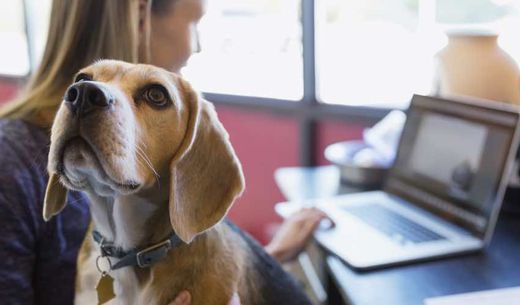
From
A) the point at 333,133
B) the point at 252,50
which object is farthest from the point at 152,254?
the point at 252,50

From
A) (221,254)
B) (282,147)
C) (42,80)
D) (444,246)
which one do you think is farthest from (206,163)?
(282,147)

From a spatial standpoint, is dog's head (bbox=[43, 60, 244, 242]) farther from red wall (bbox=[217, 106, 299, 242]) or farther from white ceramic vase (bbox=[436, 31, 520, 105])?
red wall (bbox=[217, 106, 299, 242])

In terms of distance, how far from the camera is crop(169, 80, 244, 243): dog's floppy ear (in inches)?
38.2

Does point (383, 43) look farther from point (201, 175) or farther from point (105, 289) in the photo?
point (105, 289)

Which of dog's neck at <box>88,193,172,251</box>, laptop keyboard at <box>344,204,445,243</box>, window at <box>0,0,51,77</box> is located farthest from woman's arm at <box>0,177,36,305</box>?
window at <box>0,0,51,77</box>

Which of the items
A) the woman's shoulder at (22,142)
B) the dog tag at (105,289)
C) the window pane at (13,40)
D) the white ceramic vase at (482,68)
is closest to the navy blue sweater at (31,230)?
the woman's shoulder at (22,142)

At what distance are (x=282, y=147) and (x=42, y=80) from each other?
1.54m

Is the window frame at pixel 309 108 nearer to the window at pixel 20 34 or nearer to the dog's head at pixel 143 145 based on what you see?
the dog's head at pixel 143 145

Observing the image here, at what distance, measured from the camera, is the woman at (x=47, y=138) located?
3.48 ft

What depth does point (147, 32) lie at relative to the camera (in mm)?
1218

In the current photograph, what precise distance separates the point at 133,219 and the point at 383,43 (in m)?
1.61

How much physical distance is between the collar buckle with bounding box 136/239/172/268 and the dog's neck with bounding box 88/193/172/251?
0.07 ft

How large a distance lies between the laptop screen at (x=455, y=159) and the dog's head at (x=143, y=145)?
1.95 ft

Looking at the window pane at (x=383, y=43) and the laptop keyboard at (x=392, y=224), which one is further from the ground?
the window pane at (x=383, y=43)
